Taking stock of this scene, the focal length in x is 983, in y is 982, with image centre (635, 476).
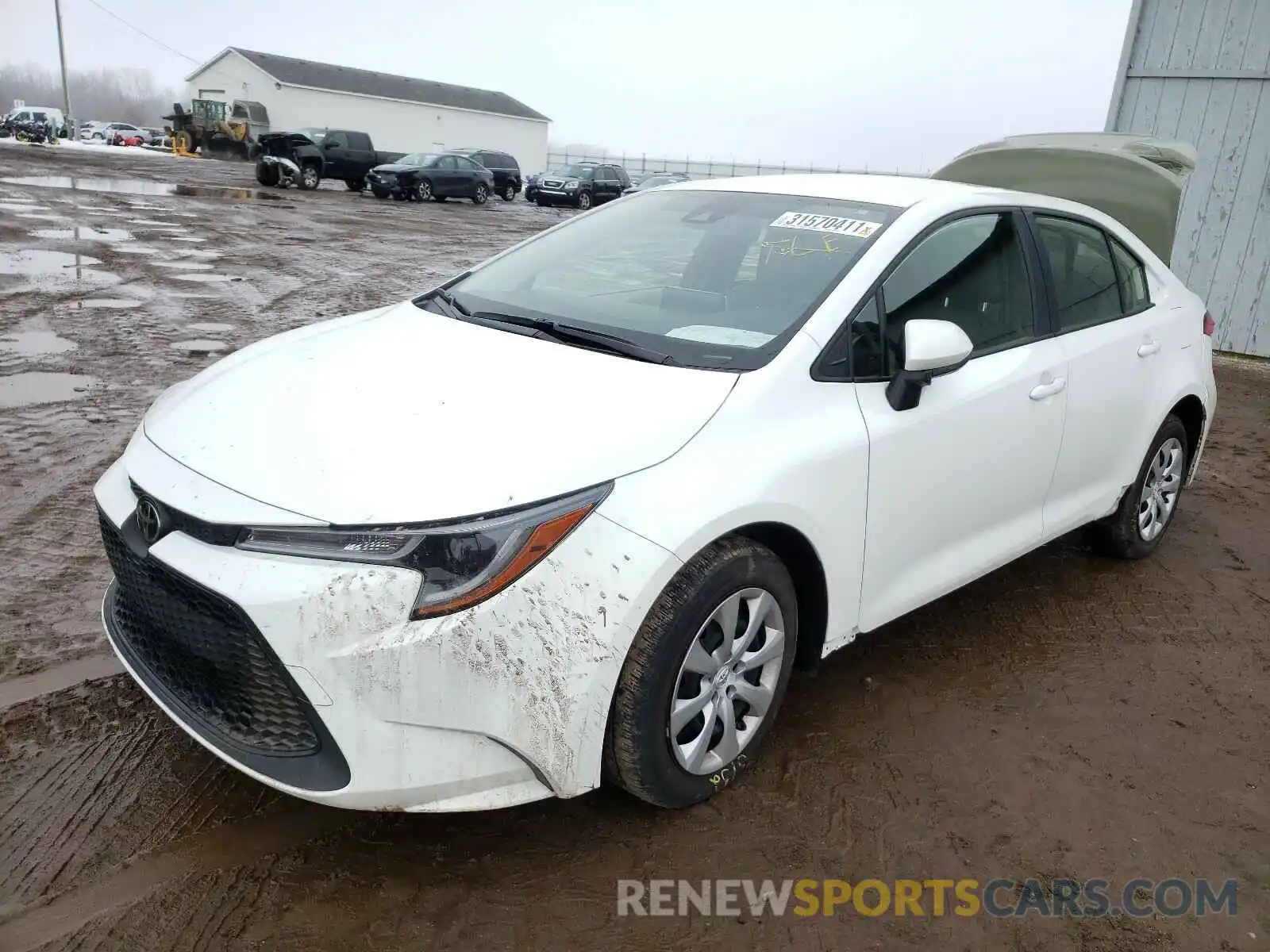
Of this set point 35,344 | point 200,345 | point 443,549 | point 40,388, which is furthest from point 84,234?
point 443,549

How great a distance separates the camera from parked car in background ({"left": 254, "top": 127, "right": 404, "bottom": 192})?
27.9m

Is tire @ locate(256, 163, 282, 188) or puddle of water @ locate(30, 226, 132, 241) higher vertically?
puddle of water @ locate(30, 226, 132, 241)

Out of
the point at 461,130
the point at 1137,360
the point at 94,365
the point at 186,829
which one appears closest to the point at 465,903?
the point at 186,829

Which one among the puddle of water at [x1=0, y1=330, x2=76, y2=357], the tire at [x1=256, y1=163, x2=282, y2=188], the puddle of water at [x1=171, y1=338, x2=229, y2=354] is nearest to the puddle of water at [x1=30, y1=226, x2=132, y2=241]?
the puddle of water at [x1=0, y1=330, x2=76, y2=357]

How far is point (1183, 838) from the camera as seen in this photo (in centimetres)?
274

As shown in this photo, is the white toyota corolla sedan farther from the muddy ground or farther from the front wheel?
the front wheel

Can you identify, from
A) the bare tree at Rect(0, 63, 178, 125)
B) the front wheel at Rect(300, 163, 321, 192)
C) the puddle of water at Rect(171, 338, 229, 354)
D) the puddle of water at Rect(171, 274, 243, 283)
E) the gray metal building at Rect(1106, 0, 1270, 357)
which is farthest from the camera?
the bare tree at Rect(0, 63, 178, 125)

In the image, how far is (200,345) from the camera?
24.7 ft

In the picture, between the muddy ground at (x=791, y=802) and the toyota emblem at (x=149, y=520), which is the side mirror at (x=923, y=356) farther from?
the toyota emblem at (x=149, y=520)

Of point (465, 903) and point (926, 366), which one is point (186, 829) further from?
point (926, 366)

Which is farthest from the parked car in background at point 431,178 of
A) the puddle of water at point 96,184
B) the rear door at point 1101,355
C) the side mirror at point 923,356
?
the side mirror at point 923,356

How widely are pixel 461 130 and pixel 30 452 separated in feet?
204

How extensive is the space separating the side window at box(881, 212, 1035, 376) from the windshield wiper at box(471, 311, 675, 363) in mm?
756

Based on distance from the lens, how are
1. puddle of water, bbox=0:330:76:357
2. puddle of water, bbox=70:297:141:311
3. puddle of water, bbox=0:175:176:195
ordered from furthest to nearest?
puddle of water, bbox=0:175:176:195
puddle of water, bbox=70:297:141:311
puddle of water, bbox=0:330:76:357
